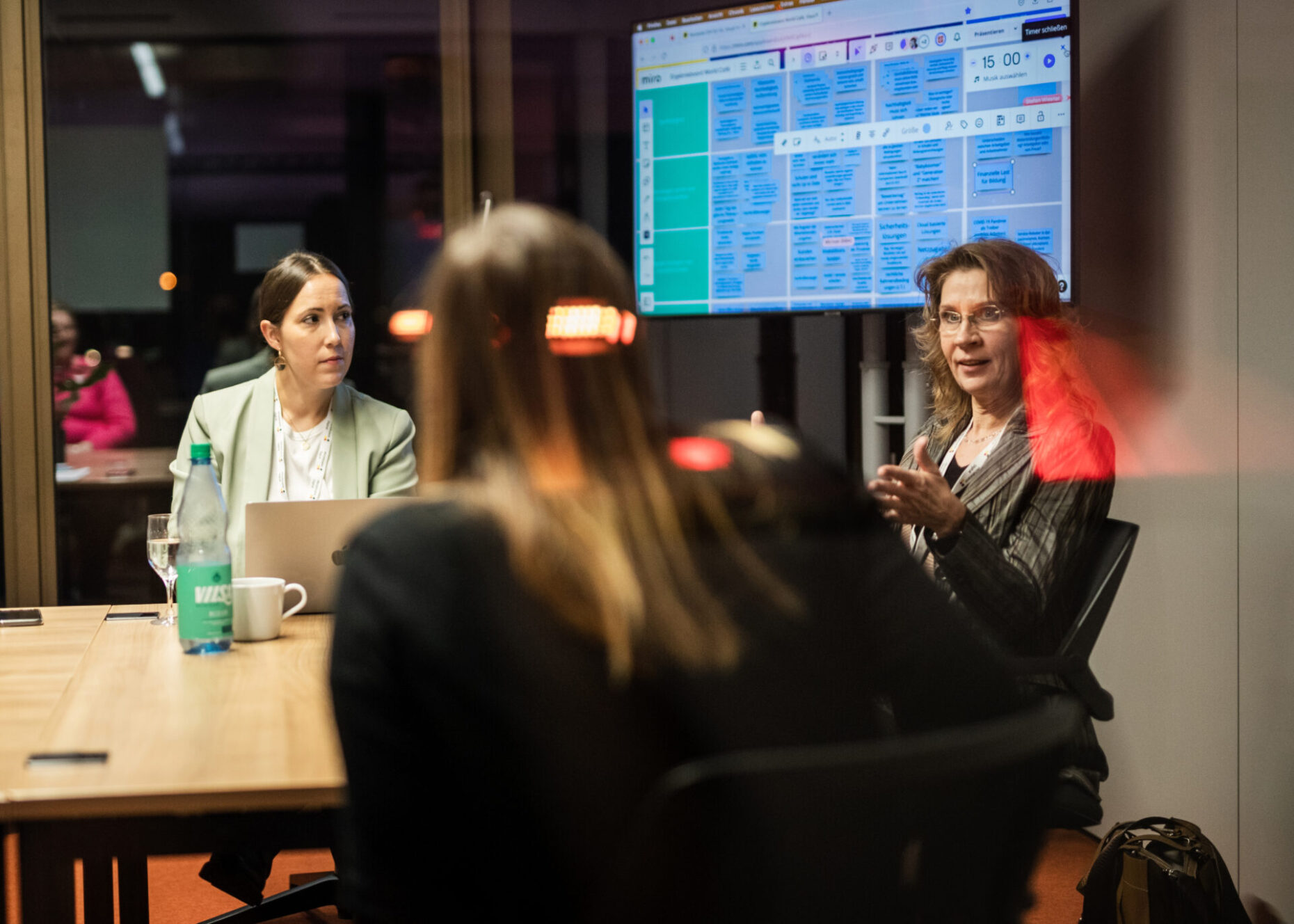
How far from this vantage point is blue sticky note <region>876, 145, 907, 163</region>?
267 centimetres

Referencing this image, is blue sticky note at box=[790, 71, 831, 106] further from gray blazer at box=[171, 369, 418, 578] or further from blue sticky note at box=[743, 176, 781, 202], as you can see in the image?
gray blazer at box=[171, 369, 418, 578]

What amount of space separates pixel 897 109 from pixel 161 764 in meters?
2.19

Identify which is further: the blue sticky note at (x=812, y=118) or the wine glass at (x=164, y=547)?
the blue sticky note at (x=812, y=118)

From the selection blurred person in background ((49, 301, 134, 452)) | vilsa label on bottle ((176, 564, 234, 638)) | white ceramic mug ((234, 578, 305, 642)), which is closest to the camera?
vilsa label on bottle ((176, 564, 234, 638))

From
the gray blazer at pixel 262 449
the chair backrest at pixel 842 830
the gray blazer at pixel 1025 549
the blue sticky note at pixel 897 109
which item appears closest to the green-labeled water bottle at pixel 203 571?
the gray blazer at pixel 262 449

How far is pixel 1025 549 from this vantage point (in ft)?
6.50

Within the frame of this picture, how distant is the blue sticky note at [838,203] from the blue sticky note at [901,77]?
0.86ft

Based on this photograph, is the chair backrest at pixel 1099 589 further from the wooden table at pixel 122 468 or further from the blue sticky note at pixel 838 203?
the wooden table at pixel 122 468

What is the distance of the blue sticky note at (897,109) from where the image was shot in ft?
8.71

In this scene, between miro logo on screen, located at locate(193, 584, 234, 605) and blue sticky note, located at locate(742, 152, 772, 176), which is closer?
miro logo on screen, located at locate(193, 584, 234, 605)

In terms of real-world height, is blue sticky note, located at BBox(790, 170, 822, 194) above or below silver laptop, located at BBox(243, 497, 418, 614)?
above

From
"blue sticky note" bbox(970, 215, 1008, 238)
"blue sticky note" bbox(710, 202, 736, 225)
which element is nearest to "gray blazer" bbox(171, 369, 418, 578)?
"blue sticky note" bbox(710, 202, 736, 225)

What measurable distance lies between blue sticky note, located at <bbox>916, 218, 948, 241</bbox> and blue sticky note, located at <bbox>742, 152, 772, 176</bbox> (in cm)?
42

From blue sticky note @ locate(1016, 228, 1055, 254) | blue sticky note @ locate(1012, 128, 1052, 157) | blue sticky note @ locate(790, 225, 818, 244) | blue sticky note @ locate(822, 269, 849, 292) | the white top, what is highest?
blue sticky note @ locate(1012, 128, 1052, 157)
